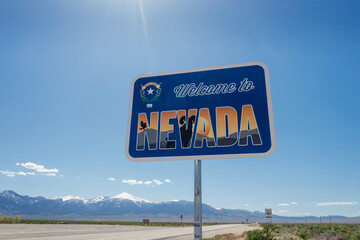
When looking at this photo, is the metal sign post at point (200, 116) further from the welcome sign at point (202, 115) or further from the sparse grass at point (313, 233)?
the sparse grass at point (313, 233)

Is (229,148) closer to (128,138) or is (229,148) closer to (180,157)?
(180,157)

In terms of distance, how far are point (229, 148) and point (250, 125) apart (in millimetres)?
416

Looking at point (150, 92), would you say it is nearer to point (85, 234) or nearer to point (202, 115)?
→ point (202, 115)

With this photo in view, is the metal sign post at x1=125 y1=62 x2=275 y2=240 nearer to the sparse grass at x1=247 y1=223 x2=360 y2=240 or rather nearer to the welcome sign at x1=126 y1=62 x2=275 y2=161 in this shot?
the welcome sign at x1=126 y1=62 x2=275 y2=161

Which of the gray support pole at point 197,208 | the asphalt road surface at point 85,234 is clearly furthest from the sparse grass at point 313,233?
the gray support pole at point 197,208

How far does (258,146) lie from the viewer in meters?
3.35

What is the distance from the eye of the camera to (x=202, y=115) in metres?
3.64

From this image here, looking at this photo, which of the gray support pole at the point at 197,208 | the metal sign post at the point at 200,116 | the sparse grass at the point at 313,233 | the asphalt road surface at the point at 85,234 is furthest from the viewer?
the sparse grass at the point at 313,233

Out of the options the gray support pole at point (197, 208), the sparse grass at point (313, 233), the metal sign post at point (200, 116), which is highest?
the metal sign post at point (200, 116)

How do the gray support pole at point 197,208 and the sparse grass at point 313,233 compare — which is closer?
the gray support pole at point 197,208

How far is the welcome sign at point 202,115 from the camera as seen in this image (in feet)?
11.2

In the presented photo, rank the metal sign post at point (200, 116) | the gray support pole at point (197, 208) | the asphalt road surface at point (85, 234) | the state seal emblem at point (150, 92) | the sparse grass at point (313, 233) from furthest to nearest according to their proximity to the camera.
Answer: the sparse grass at point (313, 233) < the asphalt road surface at point (85, 234) < the state seal emblem at point (150, 92) < the metal sign post at point (200, 116) < the gray support pole at point (197, 208)

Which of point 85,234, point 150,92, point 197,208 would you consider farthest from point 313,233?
point 150,92

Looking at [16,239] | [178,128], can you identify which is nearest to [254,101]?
[178,128]
